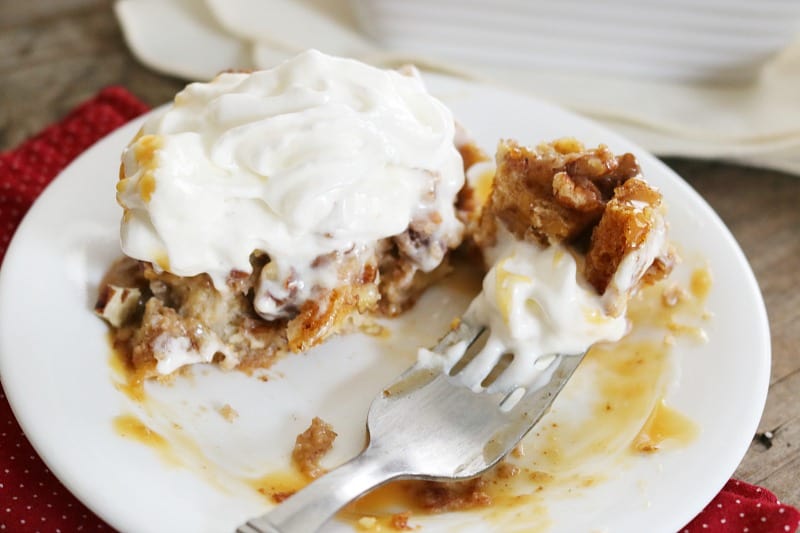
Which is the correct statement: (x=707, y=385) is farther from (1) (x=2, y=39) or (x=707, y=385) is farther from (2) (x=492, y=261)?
(1) (x=2, y=39)

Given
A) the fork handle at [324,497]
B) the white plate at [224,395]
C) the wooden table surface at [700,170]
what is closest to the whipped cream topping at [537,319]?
the white plate at [224,395]

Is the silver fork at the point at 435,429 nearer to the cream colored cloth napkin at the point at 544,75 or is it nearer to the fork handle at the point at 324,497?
the fork handle at the point at 324,497

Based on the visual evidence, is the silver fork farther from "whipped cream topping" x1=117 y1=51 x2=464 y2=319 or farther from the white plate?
"whipped cream topping" x1=117 y1=51 x2=464 y2=319

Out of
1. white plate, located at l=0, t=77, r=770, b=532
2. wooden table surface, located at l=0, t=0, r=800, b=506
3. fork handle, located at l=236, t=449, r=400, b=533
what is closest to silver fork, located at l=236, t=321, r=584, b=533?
fork handle, located at l=236, t=449, r=400, b=533

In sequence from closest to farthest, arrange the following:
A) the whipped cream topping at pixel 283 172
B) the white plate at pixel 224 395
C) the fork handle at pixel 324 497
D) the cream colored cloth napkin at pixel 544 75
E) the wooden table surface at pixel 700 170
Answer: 1. the fork handle at pixel 324 497
2. the white plate at pixel 224 395
3. the whipped cream topping at pixel 283 172
4. the wooden table surface at pixel 700 170
5. the cream colored cloth napkin at pixel 544 75

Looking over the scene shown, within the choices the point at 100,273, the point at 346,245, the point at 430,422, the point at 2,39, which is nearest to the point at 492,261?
the point at 346,245

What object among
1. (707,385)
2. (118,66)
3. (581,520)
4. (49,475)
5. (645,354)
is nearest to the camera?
(581,520)

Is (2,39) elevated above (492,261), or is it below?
below

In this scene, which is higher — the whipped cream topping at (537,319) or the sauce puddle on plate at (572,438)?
the whipped cream topping at (537,319)
